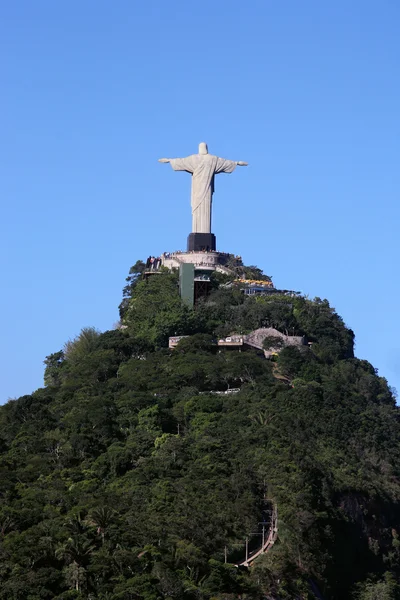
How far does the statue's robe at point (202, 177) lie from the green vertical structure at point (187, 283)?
4.68 meters

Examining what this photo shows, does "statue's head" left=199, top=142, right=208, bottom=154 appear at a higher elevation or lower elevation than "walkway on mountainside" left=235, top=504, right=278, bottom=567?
higher

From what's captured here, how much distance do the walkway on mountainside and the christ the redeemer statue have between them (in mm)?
28671

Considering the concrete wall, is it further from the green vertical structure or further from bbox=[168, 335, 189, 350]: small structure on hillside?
bbox=[168, 335, 189, 350]: small structure on hillside

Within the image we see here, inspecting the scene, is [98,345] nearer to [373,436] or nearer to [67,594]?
[373,436]

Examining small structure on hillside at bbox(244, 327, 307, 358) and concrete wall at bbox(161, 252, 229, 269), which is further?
concrete wall at bbox(161, 252, 229, 269)

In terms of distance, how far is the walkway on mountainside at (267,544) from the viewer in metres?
63.2

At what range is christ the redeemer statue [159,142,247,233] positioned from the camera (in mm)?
92688

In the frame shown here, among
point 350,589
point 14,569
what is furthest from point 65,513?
point 350,589

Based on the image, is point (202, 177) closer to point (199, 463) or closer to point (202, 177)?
point (202, 177)

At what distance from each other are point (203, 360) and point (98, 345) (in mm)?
6801

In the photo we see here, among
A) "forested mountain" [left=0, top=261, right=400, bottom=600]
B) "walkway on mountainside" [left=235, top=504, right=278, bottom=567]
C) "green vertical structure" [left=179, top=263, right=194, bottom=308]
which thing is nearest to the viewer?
"forested mountain" [left=0, top=261, right=400, bottom=600]

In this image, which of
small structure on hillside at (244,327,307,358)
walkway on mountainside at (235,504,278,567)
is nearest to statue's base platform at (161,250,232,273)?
small structure on hillside at (244,327,307,358)

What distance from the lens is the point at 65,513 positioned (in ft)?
210

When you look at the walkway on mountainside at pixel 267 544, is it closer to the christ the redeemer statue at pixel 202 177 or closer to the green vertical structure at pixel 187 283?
the green vertical structure at pixel 187 283
